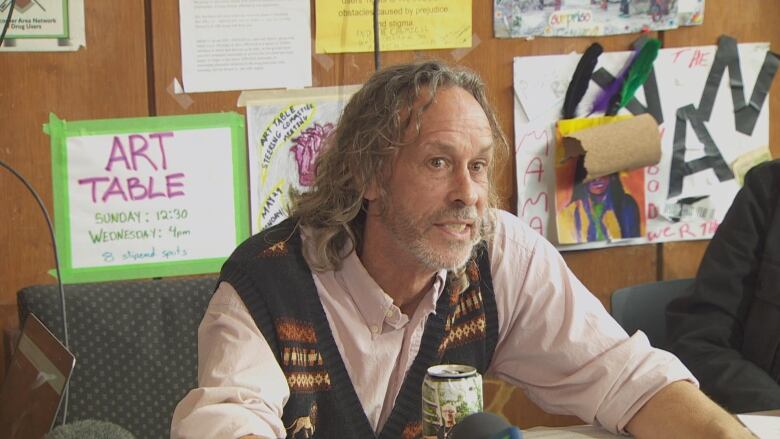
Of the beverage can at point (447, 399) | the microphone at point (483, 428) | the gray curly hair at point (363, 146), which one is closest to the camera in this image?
the microphone at point (483, 428)

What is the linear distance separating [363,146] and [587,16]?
1022 millimetres

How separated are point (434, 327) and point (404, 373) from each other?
0.09 m

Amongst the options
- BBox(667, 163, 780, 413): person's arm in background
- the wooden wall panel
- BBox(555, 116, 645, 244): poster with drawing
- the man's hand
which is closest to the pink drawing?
the wooden wall panel

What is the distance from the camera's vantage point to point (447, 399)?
116 centimetres

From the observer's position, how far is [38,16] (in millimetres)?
2023

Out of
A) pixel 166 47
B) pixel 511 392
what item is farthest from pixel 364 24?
pixel 511 392

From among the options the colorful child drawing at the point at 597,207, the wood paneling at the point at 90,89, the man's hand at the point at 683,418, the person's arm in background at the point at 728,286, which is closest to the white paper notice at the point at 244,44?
the wood paneling at the point at 90,89

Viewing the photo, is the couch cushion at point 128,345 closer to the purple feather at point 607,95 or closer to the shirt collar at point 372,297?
the shirt collar at point 372,297

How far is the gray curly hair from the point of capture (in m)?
1.57

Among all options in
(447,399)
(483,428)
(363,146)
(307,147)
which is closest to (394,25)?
(307,147)

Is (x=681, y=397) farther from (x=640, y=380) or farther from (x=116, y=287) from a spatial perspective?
(x=116, y=287)

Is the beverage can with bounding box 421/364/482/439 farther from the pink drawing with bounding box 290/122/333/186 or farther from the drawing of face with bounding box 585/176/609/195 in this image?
the drawing of face with bounding box 585/176/609/195

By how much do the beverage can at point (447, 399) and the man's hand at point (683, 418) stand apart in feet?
1.26

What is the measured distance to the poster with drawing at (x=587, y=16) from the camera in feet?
7.69
